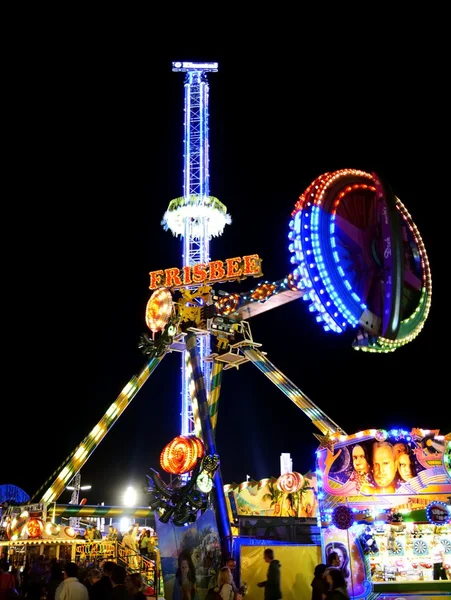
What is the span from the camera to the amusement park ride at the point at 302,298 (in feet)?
56.7

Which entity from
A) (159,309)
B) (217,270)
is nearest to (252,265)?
(217,270)

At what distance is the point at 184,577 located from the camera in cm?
1402

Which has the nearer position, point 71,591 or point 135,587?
point 71,591

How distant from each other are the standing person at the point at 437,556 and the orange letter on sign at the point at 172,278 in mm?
11975

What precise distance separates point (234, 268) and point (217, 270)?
76 cm

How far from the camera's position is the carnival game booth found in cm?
1727

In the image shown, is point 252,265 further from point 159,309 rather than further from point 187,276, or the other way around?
point 159,309

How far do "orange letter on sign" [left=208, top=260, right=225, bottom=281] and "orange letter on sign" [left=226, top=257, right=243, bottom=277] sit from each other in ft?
0.83

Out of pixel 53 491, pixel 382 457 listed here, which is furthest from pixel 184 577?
pixel 53 491

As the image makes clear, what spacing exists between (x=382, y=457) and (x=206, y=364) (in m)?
16.8

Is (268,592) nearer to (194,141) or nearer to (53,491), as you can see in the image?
(53,491)

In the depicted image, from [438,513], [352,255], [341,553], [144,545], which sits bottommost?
[341,553]

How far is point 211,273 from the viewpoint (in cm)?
2355

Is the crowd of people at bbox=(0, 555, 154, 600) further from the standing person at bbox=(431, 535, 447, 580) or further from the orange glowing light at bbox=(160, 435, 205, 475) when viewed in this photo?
the standing person at bbox=(431, 535, 447, 580)
